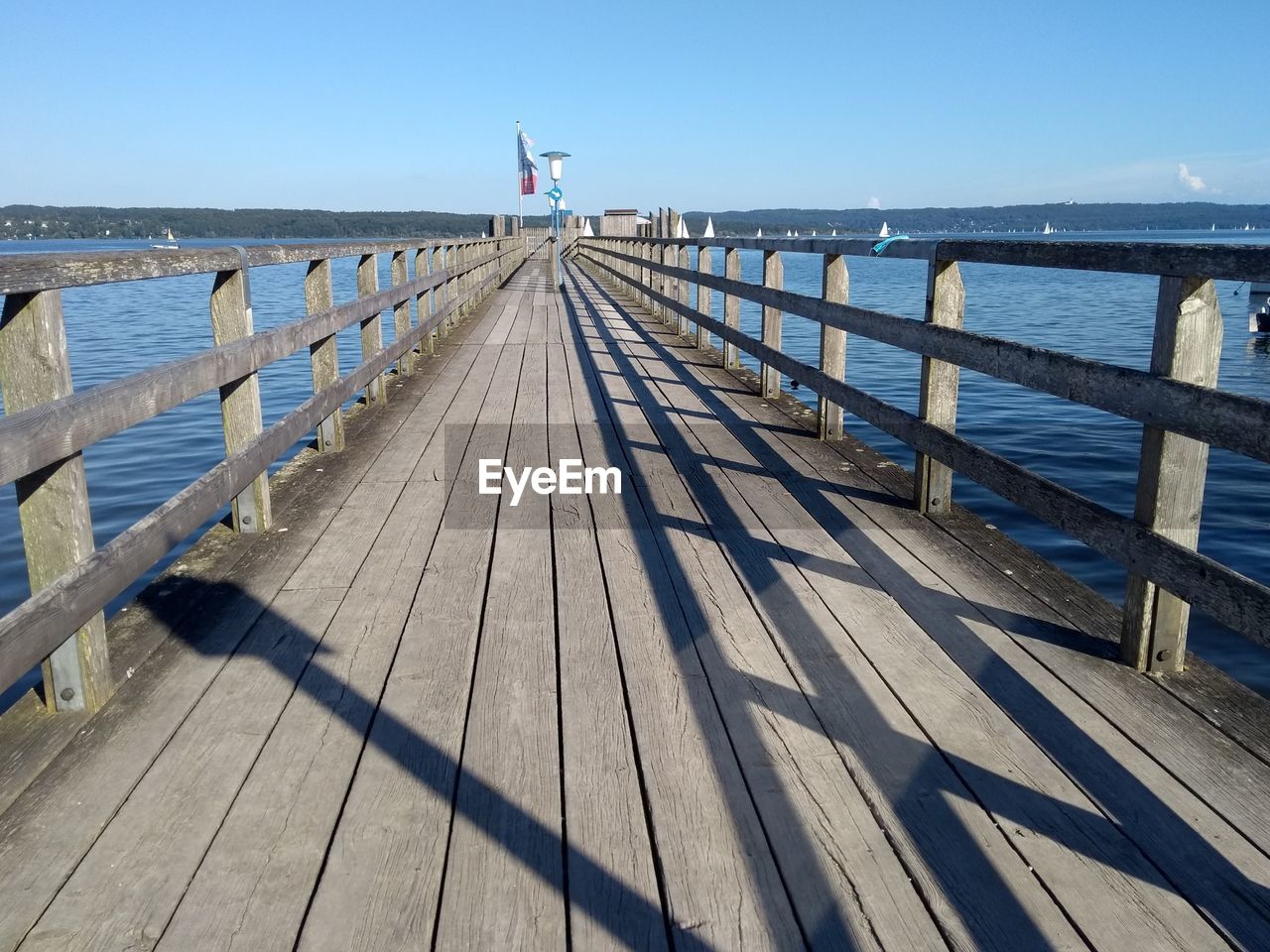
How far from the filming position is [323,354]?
5.44 metres

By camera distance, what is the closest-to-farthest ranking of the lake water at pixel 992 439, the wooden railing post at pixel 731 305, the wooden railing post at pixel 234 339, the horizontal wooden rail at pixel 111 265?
the horizontal wooden rail at pixel 111 265 → the wooden railing post at pixel 234 339 → the lake water at pixel 992 439 → the wooden railing post at pixel 731 305

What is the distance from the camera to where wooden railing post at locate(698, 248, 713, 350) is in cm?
938

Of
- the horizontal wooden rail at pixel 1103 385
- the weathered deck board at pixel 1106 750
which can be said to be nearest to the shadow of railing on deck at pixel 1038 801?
the weathered deck board at pixel 1106 750

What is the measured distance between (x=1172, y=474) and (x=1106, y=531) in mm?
248

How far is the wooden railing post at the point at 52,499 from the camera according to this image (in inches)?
94.0

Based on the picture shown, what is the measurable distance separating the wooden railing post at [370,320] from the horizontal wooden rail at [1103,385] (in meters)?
3.13

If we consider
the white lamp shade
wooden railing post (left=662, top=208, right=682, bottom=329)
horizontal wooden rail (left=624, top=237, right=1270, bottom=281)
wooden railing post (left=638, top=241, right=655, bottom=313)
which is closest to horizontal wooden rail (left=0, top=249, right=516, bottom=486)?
horizontal wooden rail (left=624, top=237, right=1270, bottom=281)

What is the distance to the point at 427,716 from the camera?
261 centimetres

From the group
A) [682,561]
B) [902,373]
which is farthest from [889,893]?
[902,373]

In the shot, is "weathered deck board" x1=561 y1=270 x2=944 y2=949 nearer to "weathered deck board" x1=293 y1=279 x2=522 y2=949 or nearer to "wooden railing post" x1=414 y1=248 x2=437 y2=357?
"weathered deck board" x1=293 y1=279 x2=522 y2=949

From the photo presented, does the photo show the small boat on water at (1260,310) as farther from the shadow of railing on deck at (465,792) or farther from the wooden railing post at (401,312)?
the shadow of railing on deck at (465,792)

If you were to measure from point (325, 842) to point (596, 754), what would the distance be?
64 centimetres

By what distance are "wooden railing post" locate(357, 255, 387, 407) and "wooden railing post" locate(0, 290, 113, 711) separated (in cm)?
395

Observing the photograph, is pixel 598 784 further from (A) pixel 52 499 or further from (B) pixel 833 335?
(B) pixel 833 335
